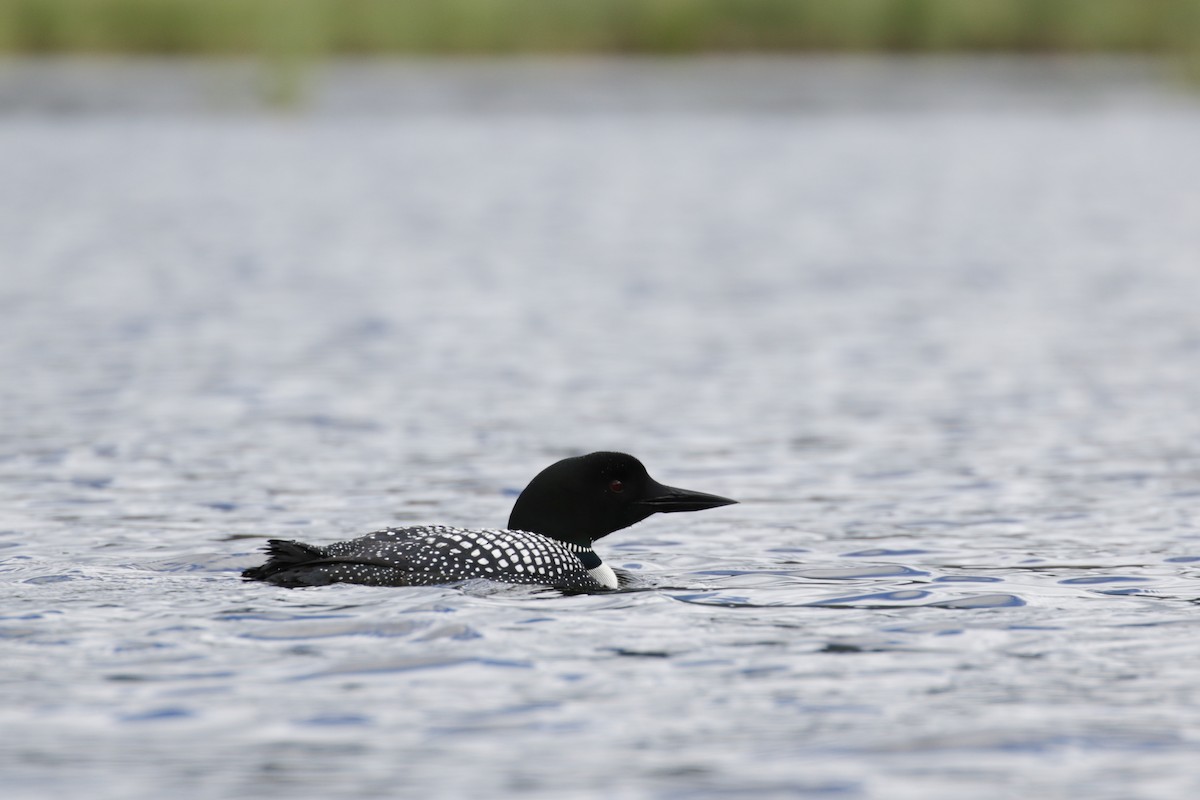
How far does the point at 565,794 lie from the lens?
461cm

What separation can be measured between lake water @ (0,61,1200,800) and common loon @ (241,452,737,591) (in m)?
0.12

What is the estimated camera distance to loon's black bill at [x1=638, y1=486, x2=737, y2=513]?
7297 mm

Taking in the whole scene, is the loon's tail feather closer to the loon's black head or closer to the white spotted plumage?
the white spotted plumage

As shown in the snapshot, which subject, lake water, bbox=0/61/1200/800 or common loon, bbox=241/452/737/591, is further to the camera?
common loon, bbox=241/452/737/591

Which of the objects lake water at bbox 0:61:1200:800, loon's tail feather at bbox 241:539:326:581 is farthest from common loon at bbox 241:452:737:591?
lake water at bbox 0:61:1200:800

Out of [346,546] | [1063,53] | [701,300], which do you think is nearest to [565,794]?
[346,546]

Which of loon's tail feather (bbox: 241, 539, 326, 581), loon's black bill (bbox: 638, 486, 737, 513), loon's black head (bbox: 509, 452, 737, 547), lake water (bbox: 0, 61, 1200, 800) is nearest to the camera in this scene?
lake water (bbox: 0, 61, 1200, 800)

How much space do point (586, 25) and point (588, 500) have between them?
33176 millimetres

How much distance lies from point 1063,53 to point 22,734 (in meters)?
40.0

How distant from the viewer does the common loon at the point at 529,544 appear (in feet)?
21.4

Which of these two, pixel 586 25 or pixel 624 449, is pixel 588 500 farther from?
pixel 586 25

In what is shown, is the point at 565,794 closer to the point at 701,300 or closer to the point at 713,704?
the point at 713,704

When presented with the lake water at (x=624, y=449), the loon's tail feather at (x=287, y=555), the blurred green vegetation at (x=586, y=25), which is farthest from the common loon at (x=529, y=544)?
Answer: the blurred green vegetation at (x=586, y=25)

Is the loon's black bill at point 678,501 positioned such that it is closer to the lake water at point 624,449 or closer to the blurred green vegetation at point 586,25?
the lake water at point 624,449
